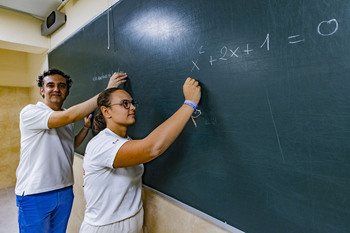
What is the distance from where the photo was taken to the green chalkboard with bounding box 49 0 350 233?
0.62m

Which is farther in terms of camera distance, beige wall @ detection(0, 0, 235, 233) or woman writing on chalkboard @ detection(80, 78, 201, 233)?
beige wall @ detection(0, 0, 235, 233)

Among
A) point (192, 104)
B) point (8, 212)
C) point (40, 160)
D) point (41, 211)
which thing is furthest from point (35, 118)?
point (8, 212)

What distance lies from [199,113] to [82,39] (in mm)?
1630

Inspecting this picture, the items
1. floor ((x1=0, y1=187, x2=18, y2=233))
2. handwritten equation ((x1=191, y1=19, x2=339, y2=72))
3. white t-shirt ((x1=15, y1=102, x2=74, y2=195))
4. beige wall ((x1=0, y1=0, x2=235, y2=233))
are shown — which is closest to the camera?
handwritten equation ((x1=191, y1=19, x2=339, y2=72))

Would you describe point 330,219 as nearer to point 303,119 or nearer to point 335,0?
point 303,119

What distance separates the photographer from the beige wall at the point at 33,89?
1.21 metres

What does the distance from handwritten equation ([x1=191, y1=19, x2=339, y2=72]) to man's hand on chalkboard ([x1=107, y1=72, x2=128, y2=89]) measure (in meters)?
0.65

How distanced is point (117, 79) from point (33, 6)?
199cm

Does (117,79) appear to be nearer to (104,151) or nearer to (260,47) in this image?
(104,151)

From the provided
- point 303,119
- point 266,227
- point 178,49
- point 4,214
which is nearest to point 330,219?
point 266,227

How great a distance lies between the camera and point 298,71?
2.18 feet

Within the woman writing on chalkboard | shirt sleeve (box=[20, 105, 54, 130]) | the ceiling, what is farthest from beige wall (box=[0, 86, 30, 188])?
the woman writing on chalkboard

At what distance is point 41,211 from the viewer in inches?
59.5

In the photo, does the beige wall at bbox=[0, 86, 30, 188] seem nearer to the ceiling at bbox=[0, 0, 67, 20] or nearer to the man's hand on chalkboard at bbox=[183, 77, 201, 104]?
the ceiling at bbox=[0, 0, 67, 20]
